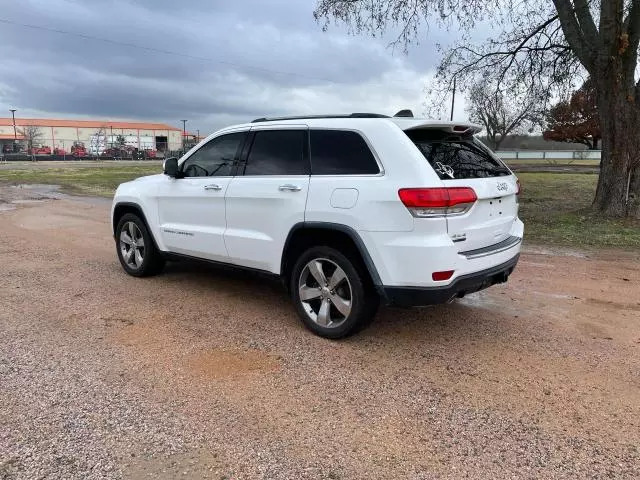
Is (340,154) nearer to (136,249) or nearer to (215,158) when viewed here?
(215,158)

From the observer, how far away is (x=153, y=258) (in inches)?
250

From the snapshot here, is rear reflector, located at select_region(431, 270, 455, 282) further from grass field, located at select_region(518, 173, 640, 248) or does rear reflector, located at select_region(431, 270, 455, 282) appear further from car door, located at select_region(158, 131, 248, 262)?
grass field, located at select_region(518, 173, 640, 248)

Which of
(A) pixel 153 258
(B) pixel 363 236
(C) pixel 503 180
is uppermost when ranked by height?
(C) pixel 503 180

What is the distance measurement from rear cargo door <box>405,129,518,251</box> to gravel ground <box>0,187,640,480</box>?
93cm

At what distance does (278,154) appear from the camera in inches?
193

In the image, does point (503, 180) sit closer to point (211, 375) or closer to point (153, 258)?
point (211, 375)

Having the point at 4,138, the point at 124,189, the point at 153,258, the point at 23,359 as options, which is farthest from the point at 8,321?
the point at 4,138

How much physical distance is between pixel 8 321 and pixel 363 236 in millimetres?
3369

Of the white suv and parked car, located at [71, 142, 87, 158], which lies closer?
Result: the white suv

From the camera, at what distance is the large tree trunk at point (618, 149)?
1066 centimetres

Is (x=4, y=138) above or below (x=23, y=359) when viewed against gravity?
above

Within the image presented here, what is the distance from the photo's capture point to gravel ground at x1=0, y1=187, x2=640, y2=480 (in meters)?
2.86

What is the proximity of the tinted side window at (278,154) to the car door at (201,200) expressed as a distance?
0.81ft

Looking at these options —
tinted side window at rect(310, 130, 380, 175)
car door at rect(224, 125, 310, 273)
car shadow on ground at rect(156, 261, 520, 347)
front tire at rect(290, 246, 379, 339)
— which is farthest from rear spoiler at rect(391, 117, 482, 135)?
car shadow on ground at rect(156, 261, 520, 347)
